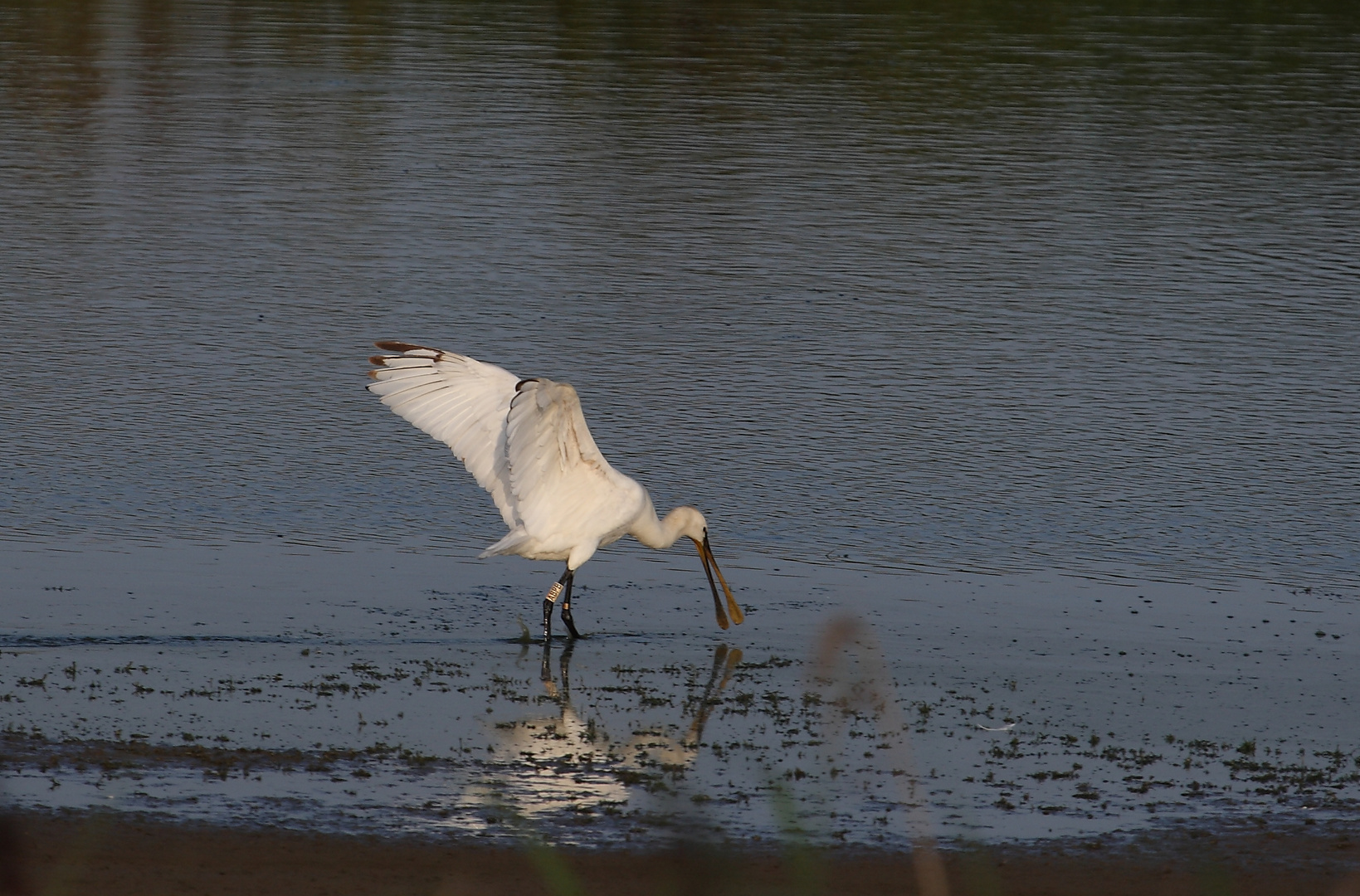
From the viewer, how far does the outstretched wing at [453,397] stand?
962 cm

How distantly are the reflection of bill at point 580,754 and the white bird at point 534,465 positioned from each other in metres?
0.96

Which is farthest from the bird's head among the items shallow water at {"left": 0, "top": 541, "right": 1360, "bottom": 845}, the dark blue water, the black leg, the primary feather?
the dark blue water

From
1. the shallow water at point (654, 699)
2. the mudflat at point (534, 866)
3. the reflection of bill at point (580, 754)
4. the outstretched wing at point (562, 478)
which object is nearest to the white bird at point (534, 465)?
the outstretched wing at point (562, 478)

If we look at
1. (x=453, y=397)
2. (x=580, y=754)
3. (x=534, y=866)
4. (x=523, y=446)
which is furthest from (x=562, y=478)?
(x=534, y=866)

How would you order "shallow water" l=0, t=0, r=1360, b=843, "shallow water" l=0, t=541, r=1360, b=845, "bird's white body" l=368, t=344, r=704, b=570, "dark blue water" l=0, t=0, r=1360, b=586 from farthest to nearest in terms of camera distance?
1. "dark blue water" l=0, t=0, r=1360, b=586
2. "bird's white body" l=368, t=344, r=704, b=570
3. "shallow water" l=0, t=0, r=1360, b=843
4. "shallow water" l=0, t=541, r=1360, b=845

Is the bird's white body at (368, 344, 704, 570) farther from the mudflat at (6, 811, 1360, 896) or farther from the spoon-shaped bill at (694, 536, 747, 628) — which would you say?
the mudflat at (6, 811, 1360, 896)

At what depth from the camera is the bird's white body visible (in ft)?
28.3

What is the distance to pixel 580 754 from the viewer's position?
747cm

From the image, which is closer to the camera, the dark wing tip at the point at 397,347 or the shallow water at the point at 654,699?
the shallow water at the point at 654,699

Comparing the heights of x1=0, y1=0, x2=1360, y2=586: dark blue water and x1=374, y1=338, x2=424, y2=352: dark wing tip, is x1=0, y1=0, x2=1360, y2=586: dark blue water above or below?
below

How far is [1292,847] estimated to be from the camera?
A: 6648mm

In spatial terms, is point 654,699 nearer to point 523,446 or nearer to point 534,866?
point 523,446

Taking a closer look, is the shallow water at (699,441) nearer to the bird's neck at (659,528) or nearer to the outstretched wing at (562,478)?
the bird's neck at (659,528)

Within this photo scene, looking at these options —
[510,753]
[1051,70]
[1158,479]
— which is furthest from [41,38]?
[510,753]
